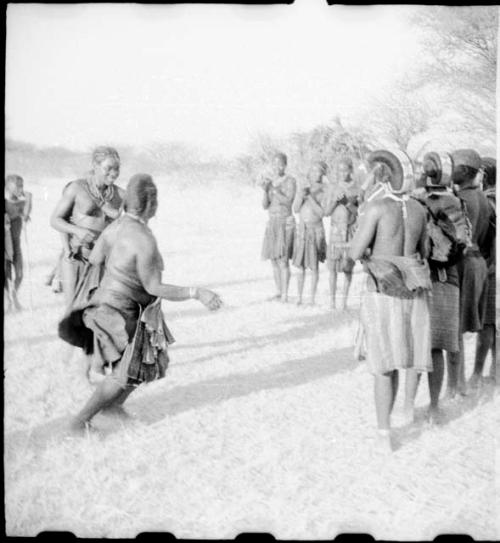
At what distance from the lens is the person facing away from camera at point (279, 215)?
4336 millimetres

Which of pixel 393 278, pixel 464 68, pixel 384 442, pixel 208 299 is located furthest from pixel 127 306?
pixel 464 68

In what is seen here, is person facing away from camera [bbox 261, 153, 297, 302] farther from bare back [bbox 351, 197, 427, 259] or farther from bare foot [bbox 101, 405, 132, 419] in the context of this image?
bare foot [bbox 101, 405, 132, 419]

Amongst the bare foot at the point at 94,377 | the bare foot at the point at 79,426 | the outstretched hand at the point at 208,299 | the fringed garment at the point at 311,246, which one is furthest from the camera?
the fringed garment at the point at 311,246

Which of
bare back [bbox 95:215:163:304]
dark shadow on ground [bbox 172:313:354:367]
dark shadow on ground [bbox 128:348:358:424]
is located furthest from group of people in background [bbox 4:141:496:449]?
dark shadow on ground [bbox 128:348:358:424]

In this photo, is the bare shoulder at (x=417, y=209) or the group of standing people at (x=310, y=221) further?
the group of standing people at (x=310, y=221)

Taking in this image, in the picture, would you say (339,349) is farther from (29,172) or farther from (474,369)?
(29,172)

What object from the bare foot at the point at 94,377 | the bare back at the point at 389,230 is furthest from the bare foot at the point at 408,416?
the bare foot at the point at 94,377

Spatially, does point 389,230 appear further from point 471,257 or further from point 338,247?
point 471,257

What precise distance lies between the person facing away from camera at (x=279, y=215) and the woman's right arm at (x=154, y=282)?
1.85ft

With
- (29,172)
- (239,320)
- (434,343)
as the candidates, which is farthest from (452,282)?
(29,172)

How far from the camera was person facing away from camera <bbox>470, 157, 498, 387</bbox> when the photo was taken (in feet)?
14.3

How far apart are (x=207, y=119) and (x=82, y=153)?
76 centimetres

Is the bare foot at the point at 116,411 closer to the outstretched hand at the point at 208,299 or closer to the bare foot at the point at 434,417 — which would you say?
the outstretched hand at the point at 208,299

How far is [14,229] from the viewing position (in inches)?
168
